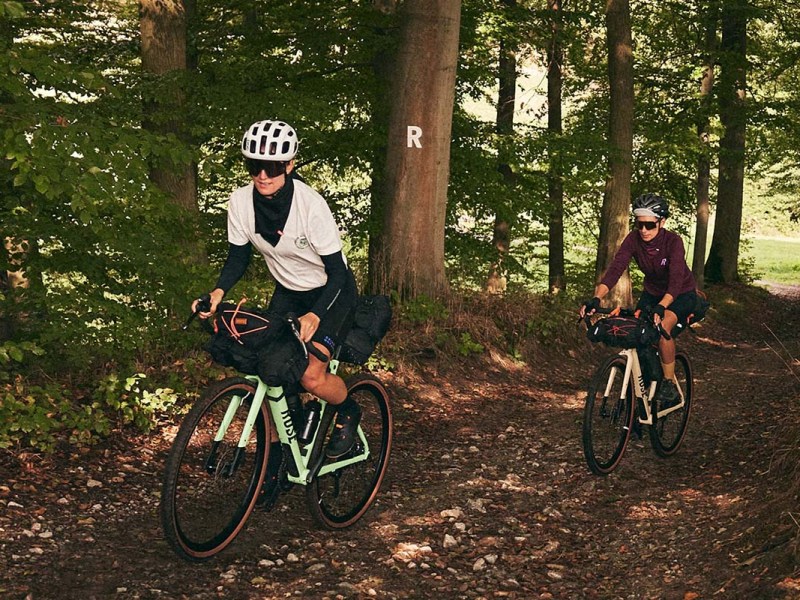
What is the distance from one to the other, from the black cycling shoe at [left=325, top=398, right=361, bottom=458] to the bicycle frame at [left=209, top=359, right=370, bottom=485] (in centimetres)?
9

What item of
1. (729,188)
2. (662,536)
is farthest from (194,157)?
(729,188)

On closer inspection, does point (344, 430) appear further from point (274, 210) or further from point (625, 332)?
point (625, 332)

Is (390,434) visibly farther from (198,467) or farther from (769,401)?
(769,401)

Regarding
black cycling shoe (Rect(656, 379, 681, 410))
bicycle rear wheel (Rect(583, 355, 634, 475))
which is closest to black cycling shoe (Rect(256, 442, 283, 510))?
bicycle rear wheel (Rect(583, 355, 634, 475))

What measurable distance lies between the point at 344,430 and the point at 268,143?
198cm

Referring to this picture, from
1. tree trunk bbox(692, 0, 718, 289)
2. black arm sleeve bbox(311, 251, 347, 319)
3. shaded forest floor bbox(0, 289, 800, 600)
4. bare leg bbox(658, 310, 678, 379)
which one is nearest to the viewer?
shaded forest floor bbox(0, 289, 800, 600)

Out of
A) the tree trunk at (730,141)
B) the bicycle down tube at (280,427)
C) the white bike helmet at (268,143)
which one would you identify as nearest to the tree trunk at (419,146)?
the bicycle down tube at (280,427)

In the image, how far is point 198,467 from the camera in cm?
484

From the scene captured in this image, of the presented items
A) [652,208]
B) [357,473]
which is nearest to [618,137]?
[652,208]

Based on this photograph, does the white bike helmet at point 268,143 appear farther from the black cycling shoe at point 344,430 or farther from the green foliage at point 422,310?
the green foliage at point 422,310

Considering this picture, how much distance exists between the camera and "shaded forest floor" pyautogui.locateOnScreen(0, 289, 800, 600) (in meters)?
4.83

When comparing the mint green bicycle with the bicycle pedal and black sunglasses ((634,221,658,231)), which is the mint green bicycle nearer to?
the bicycle pedal

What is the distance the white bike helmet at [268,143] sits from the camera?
4.80 meters

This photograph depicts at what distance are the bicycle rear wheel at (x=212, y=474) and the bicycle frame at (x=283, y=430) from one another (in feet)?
0.08
